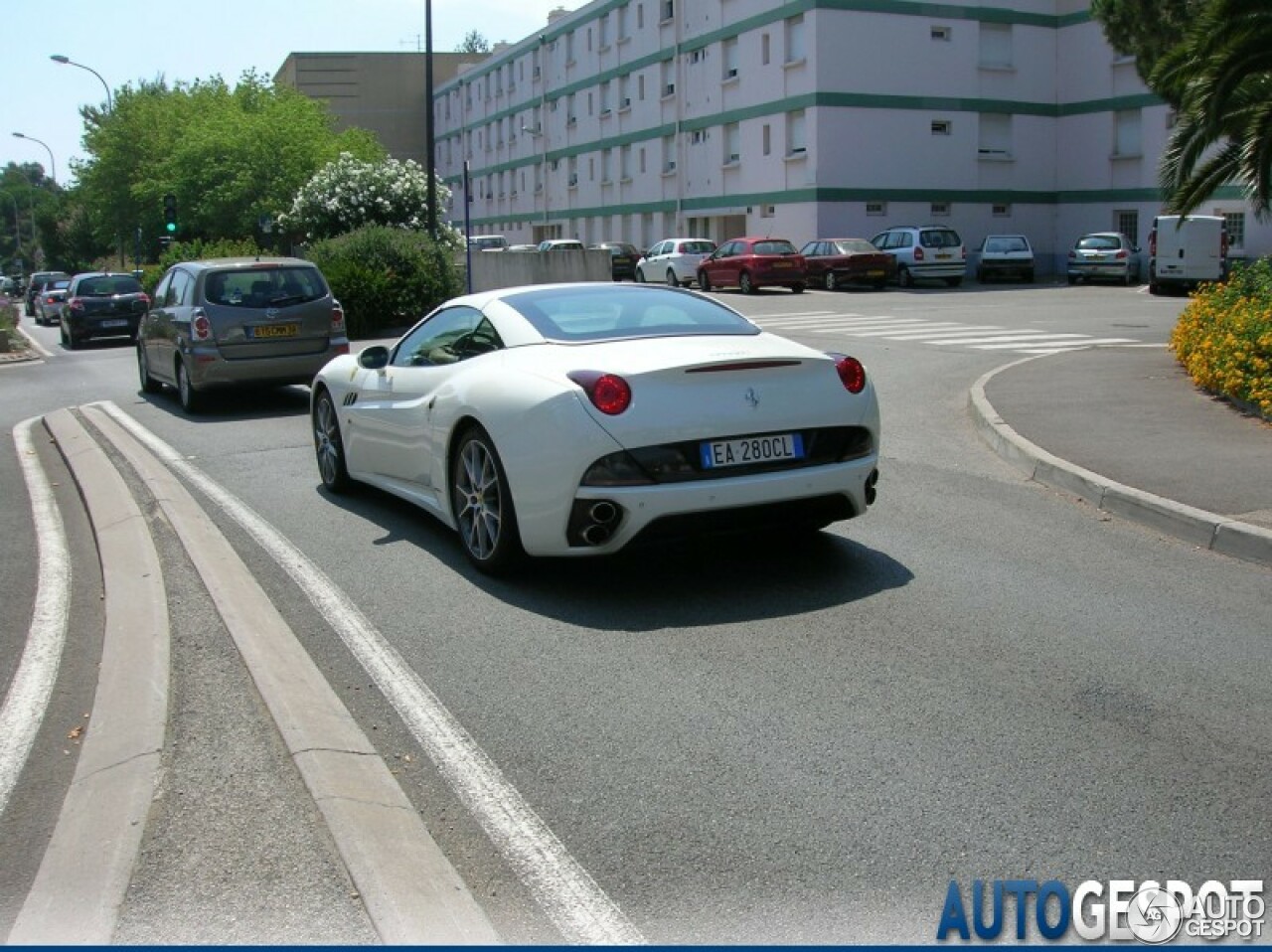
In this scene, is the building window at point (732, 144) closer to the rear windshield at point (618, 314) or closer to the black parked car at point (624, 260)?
the black parked car at point (624, 260)

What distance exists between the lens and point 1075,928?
→ 332 centimetres

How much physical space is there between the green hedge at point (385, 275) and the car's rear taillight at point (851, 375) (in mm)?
21359

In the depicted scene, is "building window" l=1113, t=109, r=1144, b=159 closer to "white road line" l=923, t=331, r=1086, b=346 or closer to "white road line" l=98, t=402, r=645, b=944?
"white road line" l=923, t=331, r=1086, b=346

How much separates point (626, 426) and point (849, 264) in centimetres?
3411

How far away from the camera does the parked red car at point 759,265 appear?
1505 inches

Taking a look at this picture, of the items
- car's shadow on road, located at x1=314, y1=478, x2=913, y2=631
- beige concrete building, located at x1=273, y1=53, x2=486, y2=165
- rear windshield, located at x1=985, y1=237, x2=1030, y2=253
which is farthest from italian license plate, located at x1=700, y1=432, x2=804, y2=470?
beige concrete building, located at x1=273, y1=53, x2=486, y2=165

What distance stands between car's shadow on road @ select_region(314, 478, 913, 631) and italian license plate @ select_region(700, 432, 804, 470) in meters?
0.61

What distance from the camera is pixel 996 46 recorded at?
47.9 m

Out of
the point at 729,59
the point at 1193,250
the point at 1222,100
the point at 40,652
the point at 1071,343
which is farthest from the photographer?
the point at 729,59

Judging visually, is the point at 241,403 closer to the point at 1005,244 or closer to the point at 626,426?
the point at 626,426

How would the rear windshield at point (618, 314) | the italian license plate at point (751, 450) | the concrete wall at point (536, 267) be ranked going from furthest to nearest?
the concrete wall at point (536, 267) → the rear windshield at point (618, 314) → the italian license plate at point (751, 450)

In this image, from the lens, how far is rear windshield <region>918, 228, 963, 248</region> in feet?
132

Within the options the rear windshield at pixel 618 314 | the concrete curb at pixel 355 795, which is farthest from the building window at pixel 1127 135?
A: the concrete curb at pixel 355 795

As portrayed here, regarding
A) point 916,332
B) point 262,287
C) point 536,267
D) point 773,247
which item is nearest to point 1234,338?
point 262,287
